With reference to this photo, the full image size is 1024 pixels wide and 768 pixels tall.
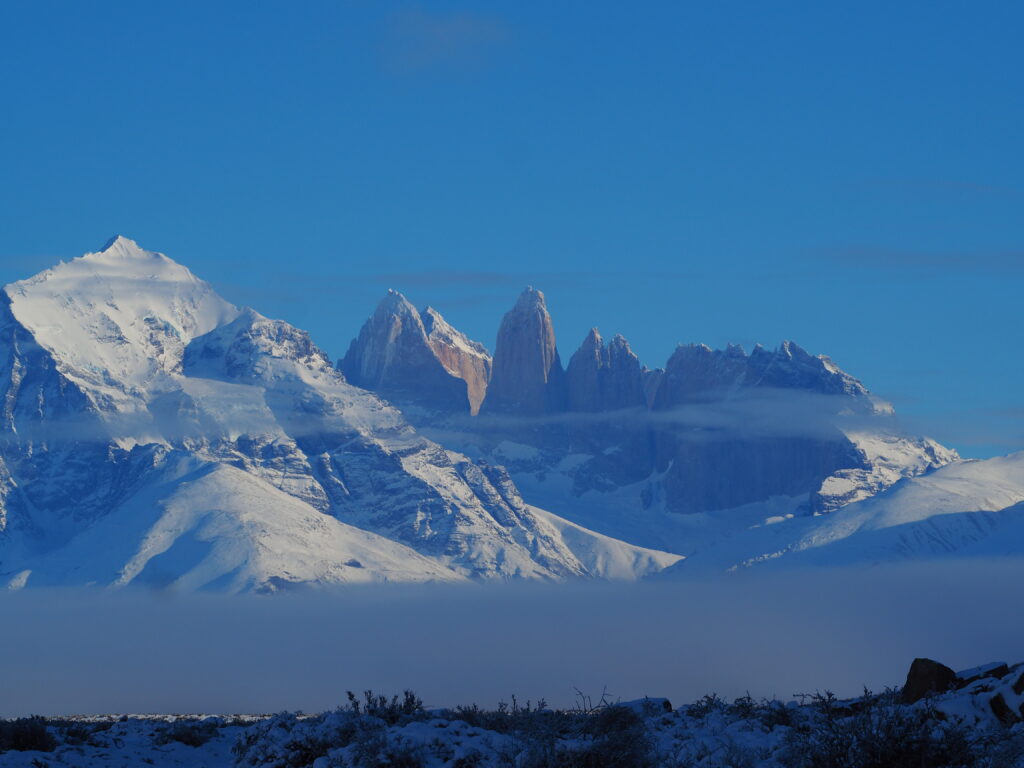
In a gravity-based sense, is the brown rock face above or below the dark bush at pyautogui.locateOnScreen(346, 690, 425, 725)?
below

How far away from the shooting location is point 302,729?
106 ft

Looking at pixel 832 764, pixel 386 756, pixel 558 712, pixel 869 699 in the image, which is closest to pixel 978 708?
pixel 869 699

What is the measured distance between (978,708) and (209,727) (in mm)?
24304

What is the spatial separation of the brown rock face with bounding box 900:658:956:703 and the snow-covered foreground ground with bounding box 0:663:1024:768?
104 millimetres

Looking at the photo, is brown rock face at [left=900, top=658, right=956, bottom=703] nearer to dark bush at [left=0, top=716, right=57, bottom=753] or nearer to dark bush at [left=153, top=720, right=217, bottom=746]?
dark bush at [left=153, top=720, right=217, bottom=746]

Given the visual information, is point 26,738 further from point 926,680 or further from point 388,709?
point 926,680

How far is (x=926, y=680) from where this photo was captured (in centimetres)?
3594

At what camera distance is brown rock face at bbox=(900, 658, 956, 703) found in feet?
117

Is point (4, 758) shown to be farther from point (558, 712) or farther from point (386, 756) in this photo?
point (558, 712)

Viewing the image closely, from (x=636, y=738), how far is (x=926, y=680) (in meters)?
10.1

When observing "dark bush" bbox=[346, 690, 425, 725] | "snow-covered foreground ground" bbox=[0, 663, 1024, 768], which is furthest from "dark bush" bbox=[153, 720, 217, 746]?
"dark bush" bbox=[346, 690, 425, 725]

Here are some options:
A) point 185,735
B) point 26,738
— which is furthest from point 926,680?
point 26,738

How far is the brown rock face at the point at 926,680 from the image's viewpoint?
35.7 meters

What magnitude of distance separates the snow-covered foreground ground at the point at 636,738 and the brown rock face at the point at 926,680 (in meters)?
0.10
